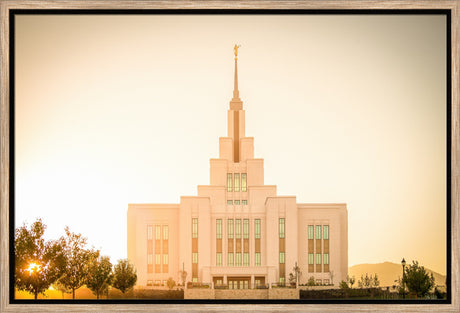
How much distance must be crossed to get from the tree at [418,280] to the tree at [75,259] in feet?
22.3

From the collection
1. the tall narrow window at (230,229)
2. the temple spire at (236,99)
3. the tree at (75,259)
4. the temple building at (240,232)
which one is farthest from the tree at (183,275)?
the temple spire at (236,99)

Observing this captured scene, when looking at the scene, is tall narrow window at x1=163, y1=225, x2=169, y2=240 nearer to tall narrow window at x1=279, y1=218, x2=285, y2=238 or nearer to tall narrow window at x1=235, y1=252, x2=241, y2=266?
tall narrow window at x1=235, y1=252, x2=241, y2=266

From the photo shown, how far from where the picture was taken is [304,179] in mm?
18125

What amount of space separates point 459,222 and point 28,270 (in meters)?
8.69

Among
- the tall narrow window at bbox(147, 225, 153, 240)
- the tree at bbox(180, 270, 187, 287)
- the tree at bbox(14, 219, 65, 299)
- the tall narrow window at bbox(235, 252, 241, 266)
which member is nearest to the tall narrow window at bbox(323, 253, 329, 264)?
the tall narrow window at bbox(235, 252, 241, 266)

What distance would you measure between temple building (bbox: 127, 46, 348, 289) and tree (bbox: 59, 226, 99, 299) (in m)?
2.54

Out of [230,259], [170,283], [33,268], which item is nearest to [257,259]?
[230,259]

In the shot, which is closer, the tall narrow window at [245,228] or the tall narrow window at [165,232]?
the tall narrow window at [245,228]

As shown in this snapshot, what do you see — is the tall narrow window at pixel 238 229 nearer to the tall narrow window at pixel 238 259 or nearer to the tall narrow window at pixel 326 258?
the tall narrow window at pixel 238 259

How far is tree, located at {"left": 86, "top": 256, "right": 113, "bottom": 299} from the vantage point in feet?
53.5

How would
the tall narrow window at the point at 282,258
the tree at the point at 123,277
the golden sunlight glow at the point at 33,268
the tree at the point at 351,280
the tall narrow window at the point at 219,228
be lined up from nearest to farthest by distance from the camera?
the golden sunlight glow at the point at 33,268 → the tree at the point at 123,277 → the tree at the point at 351,280 → the tall narrow window at the point at 282,258 → the tall narrow window at the point at 219,228

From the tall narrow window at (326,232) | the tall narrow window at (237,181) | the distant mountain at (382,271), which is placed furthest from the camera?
the tall narrow window at (237,181)

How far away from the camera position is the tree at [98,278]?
1631 centimetres

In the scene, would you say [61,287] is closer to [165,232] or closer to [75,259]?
[75,259]
